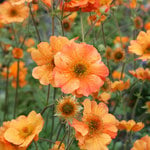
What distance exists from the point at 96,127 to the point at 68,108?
15 centimetres

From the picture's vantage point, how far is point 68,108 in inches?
55.7

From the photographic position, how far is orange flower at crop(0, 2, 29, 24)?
2507 millimetres

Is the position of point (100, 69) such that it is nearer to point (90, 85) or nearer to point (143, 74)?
point (90, 85)

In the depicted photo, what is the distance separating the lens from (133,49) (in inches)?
74.4

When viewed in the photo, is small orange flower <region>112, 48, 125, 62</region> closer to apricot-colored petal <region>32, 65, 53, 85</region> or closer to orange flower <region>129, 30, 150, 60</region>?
orange flower <region>129, 30, 150, 60</region>

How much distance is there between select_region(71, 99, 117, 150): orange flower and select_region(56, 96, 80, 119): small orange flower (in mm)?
43

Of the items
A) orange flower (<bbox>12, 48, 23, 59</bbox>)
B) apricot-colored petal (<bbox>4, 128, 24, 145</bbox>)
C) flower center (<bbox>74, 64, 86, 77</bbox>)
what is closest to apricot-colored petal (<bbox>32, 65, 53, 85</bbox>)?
flower center (<bbox>74, 64, 86, 77</bbox>)

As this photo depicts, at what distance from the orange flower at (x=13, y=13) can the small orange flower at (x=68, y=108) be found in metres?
1.22

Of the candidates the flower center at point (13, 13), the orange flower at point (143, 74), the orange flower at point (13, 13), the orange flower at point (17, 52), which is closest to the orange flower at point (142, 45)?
the orange flower at point (143, 74)

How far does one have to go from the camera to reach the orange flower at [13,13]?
98.7 inches

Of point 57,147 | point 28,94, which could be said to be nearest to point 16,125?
point 57,147

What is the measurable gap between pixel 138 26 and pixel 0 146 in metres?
1.48

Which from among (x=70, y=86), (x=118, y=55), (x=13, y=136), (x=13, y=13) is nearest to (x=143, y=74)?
(x=118, y=55)

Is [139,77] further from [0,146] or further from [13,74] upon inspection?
[13,74]
